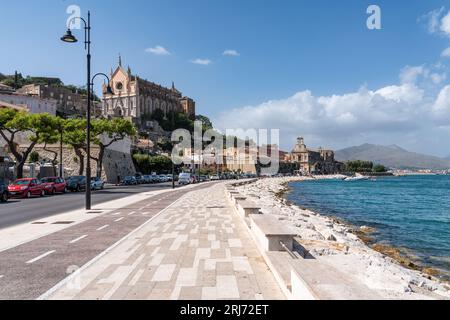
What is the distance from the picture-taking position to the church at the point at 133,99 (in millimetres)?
140250

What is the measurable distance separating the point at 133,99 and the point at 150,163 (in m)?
65.9

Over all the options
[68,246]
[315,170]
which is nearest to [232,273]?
[68,246]

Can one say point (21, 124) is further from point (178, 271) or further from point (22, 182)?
point (178, 271)

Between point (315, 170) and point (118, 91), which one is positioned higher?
point (118, 91)

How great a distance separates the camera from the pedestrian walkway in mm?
5953

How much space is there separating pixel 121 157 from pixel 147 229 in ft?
188

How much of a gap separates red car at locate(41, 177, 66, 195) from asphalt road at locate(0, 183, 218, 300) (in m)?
21.8

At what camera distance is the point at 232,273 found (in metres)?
7.11

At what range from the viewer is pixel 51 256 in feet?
29.1

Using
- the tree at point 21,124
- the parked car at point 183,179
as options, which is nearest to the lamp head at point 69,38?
the tree at point 21,124

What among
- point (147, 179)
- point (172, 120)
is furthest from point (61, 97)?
point (147, 179)
